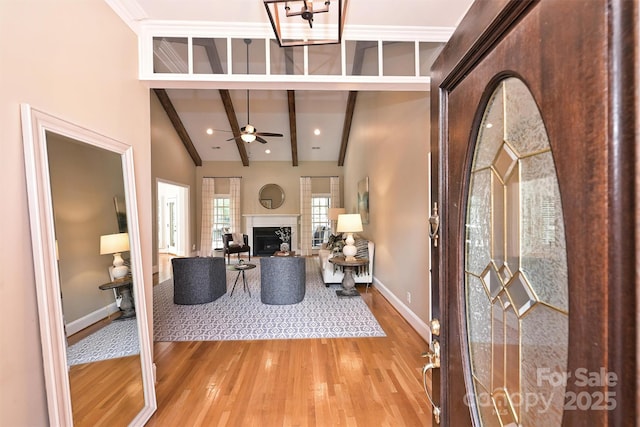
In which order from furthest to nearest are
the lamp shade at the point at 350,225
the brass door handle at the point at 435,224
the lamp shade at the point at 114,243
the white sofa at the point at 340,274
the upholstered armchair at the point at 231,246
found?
the upholstered armchair at the point at 231,246 < the white sofa at the point at 340,274 < the lamp shade at the point at 350,225 < the lamp shade at the point at 114,243 < the brass door handle at the point at 435,224

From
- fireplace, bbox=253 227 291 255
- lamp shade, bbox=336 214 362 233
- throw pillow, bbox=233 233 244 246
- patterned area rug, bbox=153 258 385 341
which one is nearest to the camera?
patterned area rug, bbox=153 258 385 341

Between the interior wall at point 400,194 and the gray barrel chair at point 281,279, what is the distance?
4.45ft

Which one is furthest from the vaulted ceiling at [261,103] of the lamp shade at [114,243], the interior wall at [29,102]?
the lamp shade at [114,243]

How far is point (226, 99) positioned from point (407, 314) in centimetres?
541

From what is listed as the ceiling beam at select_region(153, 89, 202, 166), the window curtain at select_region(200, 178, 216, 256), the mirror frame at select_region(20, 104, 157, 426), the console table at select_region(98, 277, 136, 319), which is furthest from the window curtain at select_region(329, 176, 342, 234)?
the mirror frame at select_region(20, 104, 157, 426)

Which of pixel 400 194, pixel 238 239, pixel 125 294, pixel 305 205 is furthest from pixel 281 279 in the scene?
pixel 305 205

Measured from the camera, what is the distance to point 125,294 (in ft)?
5.88

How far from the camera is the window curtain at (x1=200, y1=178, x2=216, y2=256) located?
27.8 feet

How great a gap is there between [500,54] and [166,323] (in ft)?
13.0

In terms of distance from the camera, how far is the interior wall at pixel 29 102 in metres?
1.13

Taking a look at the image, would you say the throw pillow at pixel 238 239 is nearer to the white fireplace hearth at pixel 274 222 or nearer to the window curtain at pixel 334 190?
the white fireplace hearth at pixel 274 222

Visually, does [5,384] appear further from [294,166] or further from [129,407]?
[294,166]

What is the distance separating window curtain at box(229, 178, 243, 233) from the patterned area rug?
4.07 metres

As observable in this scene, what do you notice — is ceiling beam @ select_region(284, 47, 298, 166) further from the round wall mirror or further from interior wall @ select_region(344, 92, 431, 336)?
interior wall @ select_region(344, 92, 431, 336)
